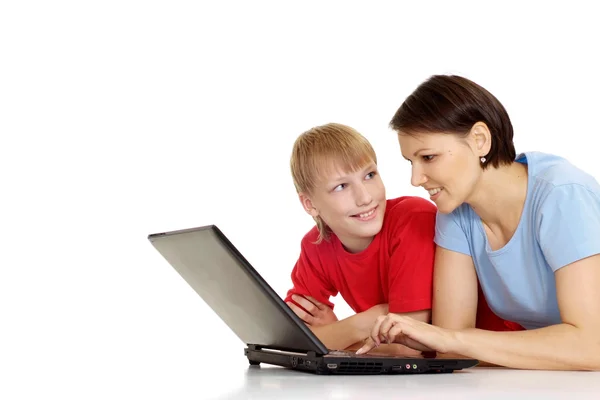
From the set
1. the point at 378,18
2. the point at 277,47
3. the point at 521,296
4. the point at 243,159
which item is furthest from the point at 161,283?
the point at 521,296

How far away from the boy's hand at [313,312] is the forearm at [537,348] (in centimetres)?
85

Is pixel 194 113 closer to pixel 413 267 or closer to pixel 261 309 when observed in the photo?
pixel 413 267

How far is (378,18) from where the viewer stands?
4594 mm

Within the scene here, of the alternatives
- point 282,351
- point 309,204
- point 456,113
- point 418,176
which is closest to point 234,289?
point 282,351

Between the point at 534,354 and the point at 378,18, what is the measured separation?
10.1ft

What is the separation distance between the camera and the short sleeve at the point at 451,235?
7.14 feet

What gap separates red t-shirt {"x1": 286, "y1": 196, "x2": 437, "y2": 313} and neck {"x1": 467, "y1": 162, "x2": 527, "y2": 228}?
267 mm

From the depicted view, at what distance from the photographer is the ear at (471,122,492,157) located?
1.99m

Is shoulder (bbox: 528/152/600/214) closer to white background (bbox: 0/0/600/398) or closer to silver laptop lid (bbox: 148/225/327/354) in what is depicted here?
silver laptop lid (bbox: 148/225/327/354)

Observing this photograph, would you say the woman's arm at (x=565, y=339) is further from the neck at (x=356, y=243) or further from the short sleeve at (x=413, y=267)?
the neck at (x=356, y=243)

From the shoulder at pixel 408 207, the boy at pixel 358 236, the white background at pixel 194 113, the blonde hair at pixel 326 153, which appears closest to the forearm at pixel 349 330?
the boy at pixel 358 236

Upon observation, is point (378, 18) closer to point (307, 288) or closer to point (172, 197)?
point (172, 197)

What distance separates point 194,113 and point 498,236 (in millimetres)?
2806

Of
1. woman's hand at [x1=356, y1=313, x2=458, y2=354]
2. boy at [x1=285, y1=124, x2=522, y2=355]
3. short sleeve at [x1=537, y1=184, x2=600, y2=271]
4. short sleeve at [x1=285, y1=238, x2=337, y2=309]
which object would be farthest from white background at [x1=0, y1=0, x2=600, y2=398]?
woman's hand at [x1=356, y1=313, x2=458, y2=354]
